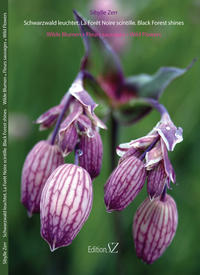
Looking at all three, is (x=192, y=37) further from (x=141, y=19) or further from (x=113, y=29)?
(x=113, y=29)

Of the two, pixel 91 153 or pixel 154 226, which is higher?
Answer: pixel 91 153

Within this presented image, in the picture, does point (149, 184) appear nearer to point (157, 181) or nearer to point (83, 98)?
point (157, 181)

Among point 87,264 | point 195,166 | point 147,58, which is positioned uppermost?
point 147,58

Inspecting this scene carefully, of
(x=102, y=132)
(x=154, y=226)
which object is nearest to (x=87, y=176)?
(x=154, y=226)

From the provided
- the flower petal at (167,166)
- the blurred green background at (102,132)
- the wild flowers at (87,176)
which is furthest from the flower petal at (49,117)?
the blurred green background at (102,132)

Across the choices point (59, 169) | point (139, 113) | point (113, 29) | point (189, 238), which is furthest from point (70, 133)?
point (113, 29)

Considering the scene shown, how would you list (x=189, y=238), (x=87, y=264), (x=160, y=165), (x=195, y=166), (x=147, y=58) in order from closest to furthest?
(x=160, y=165) < (x=87, y=264) < (x=189, y=238) < (x=195, y=166) < (x=147, y=58)

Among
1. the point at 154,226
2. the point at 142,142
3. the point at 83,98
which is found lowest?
the point at 154,226
